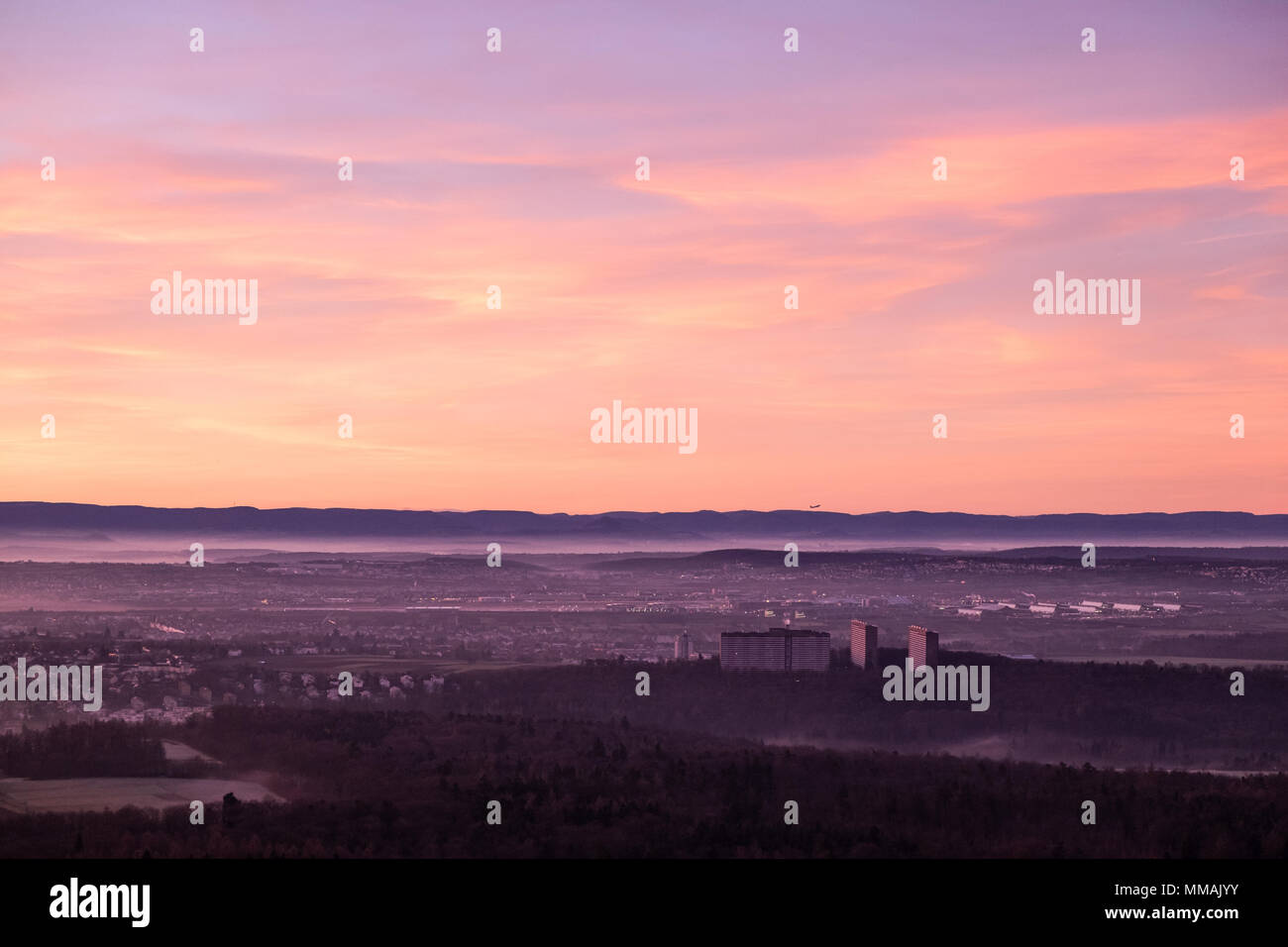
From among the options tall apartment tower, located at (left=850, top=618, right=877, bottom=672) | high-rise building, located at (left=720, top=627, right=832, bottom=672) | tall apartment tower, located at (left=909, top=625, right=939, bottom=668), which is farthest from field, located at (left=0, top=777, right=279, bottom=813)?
tall apartment tower, located at (left=909, top=625, right=939, bottom=668)

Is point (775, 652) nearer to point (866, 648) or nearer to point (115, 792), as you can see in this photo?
point (866, 648)

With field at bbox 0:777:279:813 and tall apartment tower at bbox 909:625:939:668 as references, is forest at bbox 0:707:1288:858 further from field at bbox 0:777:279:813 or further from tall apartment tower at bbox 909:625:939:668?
tall apartment tower at bbox 909:625:939:668

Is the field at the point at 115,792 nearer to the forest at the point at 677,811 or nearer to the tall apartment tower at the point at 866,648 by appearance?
the forest at the point at 677,811

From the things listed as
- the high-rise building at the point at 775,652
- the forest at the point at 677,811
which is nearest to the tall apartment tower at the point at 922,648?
the high-rise building at the point at 775,652

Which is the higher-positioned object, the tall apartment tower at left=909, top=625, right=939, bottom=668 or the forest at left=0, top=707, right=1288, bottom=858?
the forest at left=0, top=707, right=1288, bottom=858
